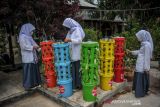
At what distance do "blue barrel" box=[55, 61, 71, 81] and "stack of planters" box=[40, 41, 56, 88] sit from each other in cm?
53

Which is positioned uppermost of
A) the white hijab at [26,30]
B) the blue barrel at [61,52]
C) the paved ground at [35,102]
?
the white hijab at [26,30]

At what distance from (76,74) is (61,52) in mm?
785

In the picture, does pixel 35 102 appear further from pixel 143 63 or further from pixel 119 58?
pixel 143 63

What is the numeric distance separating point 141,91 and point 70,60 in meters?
1.94

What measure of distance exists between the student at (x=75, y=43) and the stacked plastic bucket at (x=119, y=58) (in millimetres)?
1073

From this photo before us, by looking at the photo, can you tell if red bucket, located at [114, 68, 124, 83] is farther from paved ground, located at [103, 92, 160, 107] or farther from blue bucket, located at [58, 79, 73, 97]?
blue bucket, located at [58, 79, 73, 97]

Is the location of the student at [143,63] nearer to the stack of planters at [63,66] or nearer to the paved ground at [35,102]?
the stack of planters at [63,66]

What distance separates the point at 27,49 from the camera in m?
4.95

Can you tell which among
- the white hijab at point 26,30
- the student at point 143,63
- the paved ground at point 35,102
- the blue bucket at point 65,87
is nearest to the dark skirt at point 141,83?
the student at point 143,63

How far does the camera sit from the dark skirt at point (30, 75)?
5.15 metres

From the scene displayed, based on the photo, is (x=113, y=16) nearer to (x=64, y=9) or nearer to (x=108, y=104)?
(x=64, y=9)

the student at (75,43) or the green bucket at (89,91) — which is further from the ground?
the student at (75,43)

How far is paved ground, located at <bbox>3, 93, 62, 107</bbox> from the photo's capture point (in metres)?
4.72

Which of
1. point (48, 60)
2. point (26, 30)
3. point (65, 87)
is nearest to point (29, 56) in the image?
point (48, 60)
